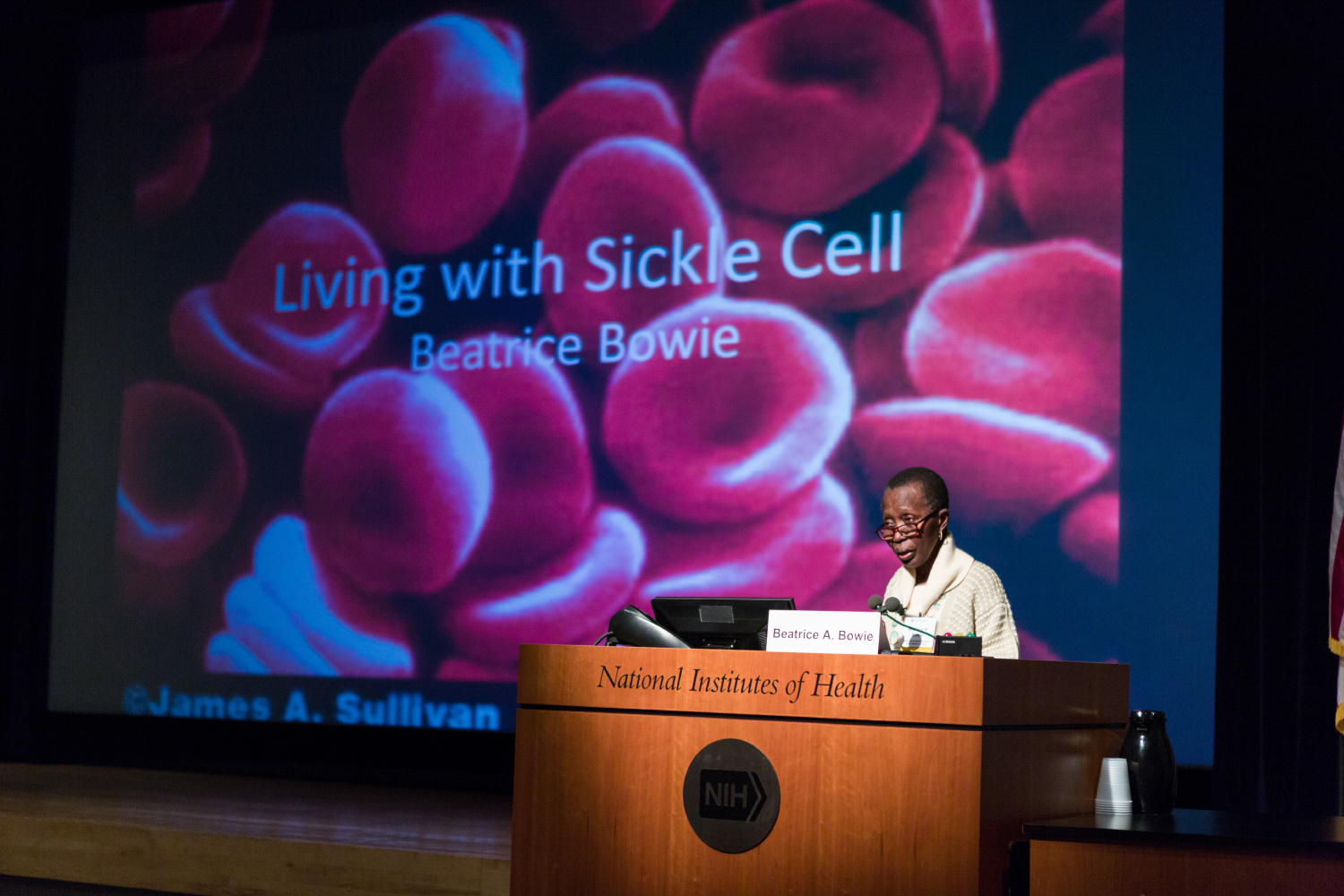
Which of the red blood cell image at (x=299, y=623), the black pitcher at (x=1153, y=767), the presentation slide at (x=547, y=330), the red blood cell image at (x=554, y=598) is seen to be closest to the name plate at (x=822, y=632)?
the black pitcher at (x=1153, y=767)

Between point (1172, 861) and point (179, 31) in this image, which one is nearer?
point (1172, 861)

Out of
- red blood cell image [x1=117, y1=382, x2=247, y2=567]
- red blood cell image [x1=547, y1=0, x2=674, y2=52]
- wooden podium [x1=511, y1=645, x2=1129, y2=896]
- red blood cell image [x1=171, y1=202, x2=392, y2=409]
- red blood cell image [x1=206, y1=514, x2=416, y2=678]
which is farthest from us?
red blood cell image [x1=117, y1=382, x2=247, y2=567]

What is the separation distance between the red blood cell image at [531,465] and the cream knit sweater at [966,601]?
2.26 metres

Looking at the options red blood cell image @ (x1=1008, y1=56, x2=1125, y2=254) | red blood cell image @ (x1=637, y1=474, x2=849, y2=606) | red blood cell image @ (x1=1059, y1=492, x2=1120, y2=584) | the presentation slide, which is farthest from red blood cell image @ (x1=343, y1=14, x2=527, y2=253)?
red blood cell image @ (x1=1059, y1=492, x2=1120, y2=584)

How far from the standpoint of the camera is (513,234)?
5262 millimetres

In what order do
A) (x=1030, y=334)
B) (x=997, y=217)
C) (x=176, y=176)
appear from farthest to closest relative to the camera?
1. (x=176, y=176)
2. (x=997, y=217)
3. (x=1030, y=334)

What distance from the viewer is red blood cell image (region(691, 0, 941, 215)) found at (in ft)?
15.3

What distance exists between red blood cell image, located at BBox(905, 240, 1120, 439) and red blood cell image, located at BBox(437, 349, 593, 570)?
1265mm

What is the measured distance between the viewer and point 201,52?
5961 mm

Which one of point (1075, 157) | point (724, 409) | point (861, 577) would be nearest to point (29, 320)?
point (724, 409)

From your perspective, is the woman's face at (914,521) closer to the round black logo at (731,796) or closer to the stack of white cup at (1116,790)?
the stack of white cup at (1116,790)

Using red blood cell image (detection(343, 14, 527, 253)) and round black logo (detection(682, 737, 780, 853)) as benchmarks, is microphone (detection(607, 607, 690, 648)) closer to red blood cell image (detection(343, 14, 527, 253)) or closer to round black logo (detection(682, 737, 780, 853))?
round black logo (detection(682, 737, 780, 853))

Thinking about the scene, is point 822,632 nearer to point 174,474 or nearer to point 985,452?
point 985,452

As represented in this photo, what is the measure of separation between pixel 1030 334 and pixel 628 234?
1.48m
